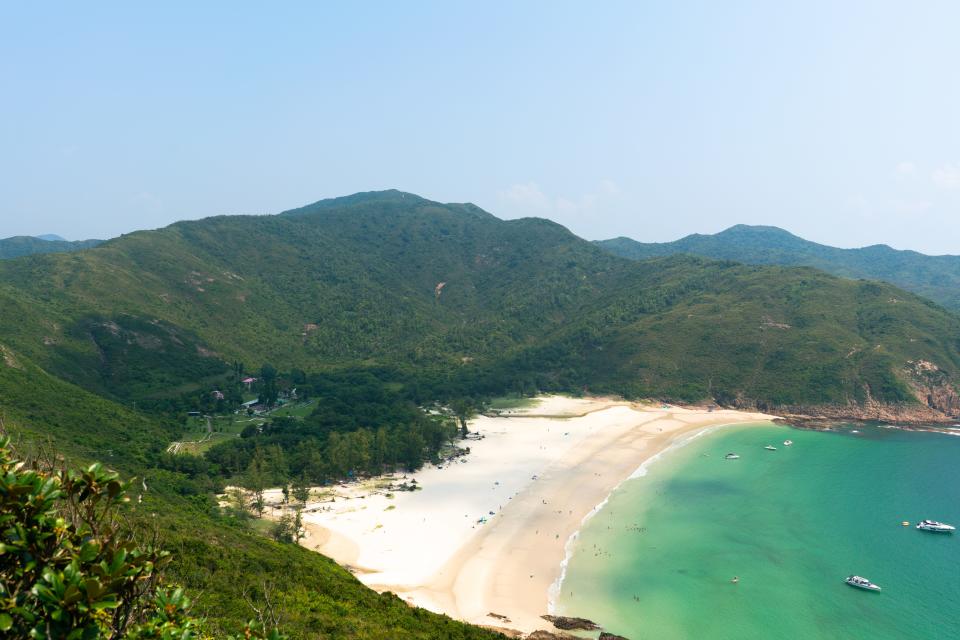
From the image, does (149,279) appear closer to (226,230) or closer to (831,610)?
(226,230)

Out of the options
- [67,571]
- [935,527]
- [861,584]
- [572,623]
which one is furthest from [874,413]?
[67,571]

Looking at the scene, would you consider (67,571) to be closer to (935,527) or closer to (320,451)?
(320,451)

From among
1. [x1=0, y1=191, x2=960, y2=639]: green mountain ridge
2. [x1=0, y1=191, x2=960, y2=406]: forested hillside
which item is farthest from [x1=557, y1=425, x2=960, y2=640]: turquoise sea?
[x1=0, y1=191, x2=960, y2=406]: forested hillside

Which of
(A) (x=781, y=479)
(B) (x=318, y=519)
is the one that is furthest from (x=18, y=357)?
(A) (x=781, y=479)

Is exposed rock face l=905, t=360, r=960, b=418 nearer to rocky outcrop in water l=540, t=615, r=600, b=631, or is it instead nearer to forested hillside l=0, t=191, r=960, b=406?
forested hillside l=0, t=191, r=960, b=406

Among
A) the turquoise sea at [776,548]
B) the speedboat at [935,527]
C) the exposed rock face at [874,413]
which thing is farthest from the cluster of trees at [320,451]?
the exposed rock face at [874,413]

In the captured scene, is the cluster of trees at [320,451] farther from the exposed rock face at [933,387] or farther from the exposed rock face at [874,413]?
the exposed rock face at [933,387]
